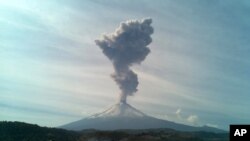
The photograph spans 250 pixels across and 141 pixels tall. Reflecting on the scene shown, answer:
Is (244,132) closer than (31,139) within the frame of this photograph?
Yes

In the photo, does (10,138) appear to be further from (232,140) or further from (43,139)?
(232,140)

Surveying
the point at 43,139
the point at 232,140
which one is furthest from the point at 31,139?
A: the point at 232,140

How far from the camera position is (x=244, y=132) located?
1713 inches

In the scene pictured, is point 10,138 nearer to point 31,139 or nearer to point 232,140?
point 31,139

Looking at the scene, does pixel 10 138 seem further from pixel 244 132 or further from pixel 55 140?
pixel 244 132

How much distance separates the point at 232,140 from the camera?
43.7 metres

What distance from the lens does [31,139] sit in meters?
198

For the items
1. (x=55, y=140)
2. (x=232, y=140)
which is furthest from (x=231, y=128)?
(x=55, y=140)

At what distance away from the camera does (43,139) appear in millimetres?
198875

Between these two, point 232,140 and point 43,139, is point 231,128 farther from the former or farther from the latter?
point 43,139

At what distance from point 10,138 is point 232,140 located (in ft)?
560

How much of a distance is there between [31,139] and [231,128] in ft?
551

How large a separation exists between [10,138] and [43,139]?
54.4 feet

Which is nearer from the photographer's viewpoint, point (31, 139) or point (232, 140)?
point (232, 140)
